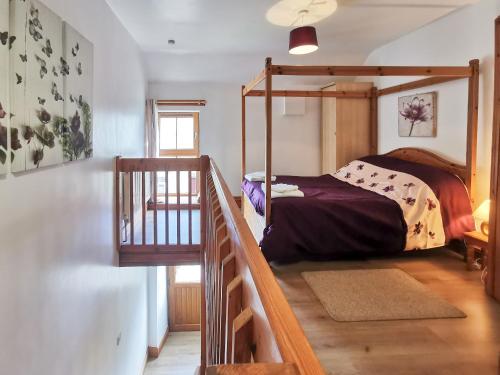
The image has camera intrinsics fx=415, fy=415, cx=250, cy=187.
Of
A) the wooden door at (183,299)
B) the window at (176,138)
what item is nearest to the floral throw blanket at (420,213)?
the window at (176,138)

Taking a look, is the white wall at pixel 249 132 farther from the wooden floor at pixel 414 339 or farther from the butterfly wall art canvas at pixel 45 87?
the wooden floor at pixel 414 339

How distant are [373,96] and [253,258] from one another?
Result: 5199 mm

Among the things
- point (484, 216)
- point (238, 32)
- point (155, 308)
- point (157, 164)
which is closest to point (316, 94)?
point (238, 32)

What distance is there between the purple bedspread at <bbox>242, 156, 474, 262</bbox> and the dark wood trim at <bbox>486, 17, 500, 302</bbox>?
74 centimetres

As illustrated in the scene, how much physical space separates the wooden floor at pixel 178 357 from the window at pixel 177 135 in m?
3.03

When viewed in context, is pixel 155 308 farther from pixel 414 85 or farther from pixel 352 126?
pixel 414 85

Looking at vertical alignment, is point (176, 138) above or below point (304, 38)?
below

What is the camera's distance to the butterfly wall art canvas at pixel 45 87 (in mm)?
1946

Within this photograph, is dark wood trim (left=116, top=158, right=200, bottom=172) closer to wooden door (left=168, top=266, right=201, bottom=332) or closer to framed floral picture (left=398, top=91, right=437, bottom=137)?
framed floral picture (left=398, top=91, right=437, bottom=137)

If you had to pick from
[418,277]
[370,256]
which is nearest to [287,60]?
[370,256]

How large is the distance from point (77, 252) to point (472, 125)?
328cm

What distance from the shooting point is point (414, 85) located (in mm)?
A: 4484

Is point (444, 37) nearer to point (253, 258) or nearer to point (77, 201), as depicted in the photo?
point (77, 201)

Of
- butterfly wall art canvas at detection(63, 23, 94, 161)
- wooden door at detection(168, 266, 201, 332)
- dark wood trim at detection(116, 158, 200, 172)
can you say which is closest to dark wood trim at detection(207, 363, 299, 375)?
butterfly wall art canvas at detection(63, 23, 94, 161)
